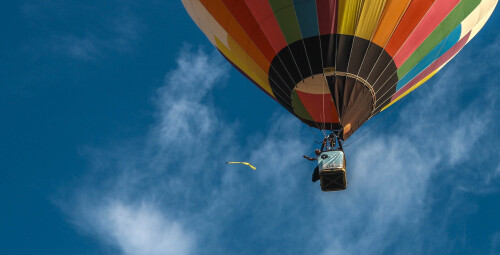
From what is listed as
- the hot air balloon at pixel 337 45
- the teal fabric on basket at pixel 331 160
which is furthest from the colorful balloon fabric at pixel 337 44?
the teal fabric on basket at pixel 331 160

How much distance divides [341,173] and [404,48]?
2941 millimetres

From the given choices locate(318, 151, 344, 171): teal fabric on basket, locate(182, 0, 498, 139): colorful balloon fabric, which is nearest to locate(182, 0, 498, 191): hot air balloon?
locate(182, 0, 498, 139): colorful balloon fabric

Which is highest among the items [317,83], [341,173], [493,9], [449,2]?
[493,9]

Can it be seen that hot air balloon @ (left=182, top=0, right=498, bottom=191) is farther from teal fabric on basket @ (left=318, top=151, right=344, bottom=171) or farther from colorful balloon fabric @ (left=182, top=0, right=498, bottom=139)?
teal fabric on basket @ (left=318, top=151, right=344, bottom=171)

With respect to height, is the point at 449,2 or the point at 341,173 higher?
the point at 449,2

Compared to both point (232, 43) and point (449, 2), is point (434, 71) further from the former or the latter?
point (232, 43)

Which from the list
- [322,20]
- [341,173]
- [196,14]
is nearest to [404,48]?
[322,20]

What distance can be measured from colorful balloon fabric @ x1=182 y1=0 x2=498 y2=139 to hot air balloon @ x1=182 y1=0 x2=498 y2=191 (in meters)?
0.02

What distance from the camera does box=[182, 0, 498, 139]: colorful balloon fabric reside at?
518 inches

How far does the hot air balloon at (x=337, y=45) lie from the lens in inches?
518

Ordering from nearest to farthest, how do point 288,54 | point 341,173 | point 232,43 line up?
point 341,173 < point 288,54 < point 232,43

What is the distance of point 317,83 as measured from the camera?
1364cm

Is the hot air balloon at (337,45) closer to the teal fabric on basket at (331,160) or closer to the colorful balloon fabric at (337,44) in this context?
the colorful balloon fabric at (337,44)

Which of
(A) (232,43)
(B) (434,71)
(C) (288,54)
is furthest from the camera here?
(B) (434,71)
